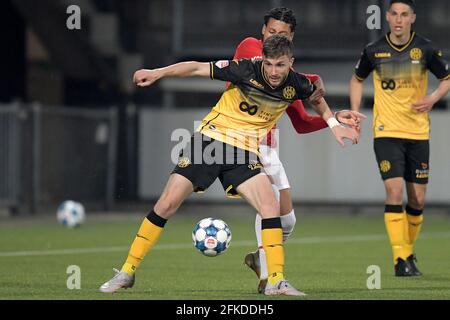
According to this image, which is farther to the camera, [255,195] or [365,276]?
[365,276]

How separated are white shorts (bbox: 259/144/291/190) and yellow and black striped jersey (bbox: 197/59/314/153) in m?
0.56

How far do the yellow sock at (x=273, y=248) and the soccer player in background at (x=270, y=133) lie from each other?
1.49 feet

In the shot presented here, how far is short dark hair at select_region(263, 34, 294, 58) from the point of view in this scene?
966 centimetres

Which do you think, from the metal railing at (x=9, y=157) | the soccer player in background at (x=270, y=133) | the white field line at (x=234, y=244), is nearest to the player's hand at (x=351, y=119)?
the soccer player in background at (x=270, y=133)

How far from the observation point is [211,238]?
36.3 ft

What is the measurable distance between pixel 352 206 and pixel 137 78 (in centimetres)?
1572

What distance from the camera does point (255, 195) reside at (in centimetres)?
982

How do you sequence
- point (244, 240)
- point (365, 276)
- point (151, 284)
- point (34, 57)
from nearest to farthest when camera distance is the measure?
point (151, 284) → point (365, 276) → point (244, 240) → point (34, 57)

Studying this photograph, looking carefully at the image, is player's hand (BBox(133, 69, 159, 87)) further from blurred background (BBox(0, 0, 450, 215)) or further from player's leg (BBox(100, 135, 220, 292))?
blurred background (BBox(0, 0, 450, 215))

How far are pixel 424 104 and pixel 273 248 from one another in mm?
3123

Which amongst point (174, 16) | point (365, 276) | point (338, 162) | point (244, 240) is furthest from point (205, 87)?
point (365, 276)

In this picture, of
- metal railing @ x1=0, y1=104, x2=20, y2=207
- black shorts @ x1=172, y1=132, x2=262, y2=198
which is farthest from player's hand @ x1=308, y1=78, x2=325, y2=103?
metal railing @ x1=0, y1=104, x2=20, y2=207
